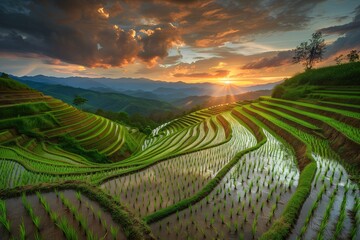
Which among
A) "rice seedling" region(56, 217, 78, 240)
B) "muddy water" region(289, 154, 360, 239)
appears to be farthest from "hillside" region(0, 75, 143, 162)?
"muddy water" region(289, 154, 360, 239)

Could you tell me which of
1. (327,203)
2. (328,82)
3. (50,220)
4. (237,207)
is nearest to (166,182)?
(237,207)

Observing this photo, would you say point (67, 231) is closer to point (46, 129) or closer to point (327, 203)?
point (327, 203)

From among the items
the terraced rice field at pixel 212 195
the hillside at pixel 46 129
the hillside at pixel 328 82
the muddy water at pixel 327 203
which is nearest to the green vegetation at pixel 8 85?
the hillside at pixel 46 129

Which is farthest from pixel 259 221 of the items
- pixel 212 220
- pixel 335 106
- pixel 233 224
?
pixel 335 106

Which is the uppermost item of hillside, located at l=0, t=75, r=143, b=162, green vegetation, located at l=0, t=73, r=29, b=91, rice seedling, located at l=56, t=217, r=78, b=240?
green vegetation, located at l=0, t=73, r=29, b=91

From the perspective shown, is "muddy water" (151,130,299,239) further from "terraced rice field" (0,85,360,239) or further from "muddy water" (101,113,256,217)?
"muddy water" (101,113,256,217)

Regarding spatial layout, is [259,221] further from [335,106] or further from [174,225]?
[335,106]

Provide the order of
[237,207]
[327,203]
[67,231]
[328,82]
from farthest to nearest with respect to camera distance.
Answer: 1. [328,82]
2. [237,207]
3. [327,203]
4. [67,231]
